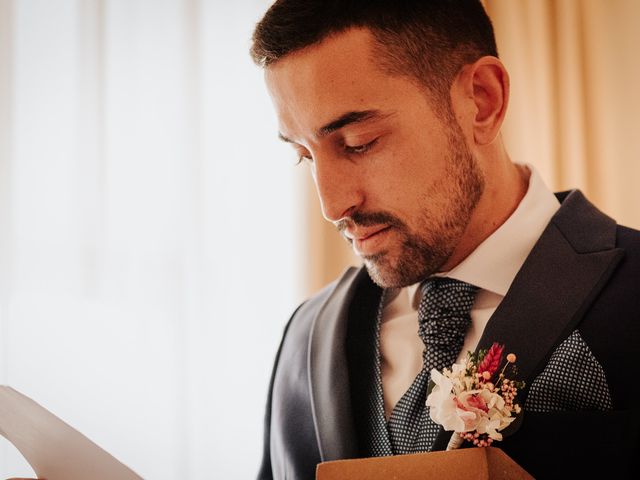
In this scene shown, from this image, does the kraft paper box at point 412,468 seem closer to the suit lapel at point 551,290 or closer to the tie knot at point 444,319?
the suit lapel at point 551,290

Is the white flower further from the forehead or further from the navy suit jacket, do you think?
the forehead

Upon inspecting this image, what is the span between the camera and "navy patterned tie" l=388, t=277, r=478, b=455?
1.07 m

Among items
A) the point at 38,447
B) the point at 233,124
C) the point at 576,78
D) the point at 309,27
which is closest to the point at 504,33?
the point at 576,78

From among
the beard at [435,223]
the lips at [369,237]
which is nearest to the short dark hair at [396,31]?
the beard at [435,223]

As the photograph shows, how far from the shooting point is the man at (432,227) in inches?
38.9

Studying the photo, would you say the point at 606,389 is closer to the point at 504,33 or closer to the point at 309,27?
the point at 309,27

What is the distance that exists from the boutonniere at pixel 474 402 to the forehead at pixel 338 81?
0.45 m

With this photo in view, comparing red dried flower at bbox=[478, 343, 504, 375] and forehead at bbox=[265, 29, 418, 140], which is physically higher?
forehead at bbox=[265, 29, 418, 140]

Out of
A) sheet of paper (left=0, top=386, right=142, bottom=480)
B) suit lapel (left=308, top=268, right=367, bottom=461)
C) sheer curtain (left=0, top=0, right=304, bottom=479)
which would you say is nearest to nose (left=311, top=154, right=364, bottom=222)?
suit lapel (left=308, top=268, right=367, bottom=461)

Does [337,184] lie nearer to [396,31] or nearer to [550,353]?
[396,31]

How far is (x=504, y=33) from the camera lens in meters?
2.45

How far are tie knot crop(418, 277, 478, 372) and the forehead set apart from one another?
34cm

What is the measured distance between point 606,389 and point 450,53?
594 mm

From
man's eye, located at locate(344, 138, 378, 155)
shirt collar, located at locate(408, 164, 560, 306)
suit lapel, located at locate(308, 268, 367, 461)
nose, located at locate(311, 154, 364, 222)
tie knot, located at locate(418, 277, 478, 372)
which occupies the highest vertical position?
man's eye, located at locate(344, 138, 378, 155)
